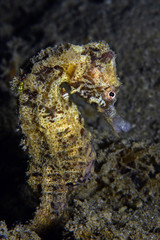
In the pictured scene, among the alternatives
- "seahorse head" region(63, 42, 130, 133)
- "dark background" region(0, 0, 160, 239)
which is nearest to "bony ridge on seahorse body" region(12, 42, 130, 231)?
"seahorse head" region(63, 42, 130, 133)

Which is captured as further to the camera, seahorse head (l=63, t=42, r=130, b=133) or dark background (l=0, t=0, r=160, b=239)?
dark background (l=0, t=0, r=160, b=239)

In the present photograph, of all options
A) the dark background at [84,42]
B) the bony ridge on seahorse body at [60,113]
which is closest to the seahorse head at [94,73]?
the bony ridge on seahorse body at [60,113]

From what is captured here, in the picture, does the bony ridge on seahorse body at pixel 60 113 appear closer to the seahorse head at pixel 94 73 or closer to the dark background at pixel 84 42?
the seahorse head at pixel 94 73

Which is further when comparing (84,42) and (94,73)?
(84,42)

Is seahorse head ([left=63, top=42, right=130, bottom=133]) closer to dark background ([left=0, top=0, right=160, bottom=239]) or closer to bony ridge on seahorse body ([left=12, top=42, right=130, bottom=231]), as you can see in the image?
bony ridge on seahorse body ([left=12, top=42, right=130, bottom=231])

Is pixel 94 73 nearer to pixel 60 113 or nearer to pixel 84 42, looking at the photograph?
pixel 60 113

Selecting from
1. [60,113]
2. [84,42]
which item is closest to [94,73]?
[60,113]

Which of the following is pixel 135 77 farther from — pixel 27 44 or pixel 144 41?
pixel 27 44

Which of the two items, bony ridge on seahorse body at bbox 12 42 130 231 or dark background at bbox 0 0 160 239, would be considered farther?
dark background at bbox 0 0 160 239

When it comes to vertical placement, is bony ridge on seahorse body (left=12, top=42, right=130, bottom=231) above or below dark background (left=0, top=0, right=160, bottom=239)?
below

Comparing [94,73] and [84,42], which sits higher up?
[84,42]
